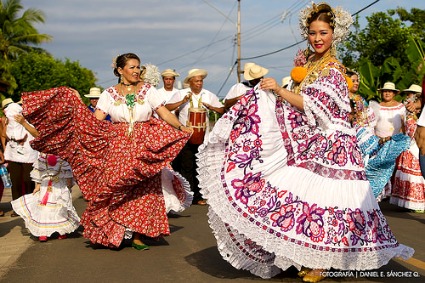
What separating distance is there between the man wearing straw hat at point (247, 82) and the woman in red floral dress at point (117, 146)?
3.14m

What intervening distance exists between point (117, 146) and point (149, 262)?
1.39 meters

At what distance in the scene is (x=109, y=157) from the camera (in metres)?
8.19

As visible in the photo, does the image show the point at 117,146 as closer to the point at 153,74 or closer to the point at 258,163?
the point at 258,163

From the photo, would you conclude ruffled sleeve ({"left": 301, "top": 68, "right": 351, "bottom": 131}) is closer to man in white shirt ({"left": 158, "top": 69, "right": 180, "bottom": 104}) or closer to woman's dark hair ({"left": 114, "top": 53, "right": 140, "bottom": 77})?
woman's dark hair ({"left": 114, "top": 53, "right": 140, "bottom": 77})

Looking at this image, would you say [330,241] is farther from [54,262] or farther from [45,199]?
[45,199]

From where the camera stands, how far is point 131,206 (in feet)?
27.0

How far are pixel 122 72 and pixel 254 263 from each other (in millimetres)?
3025

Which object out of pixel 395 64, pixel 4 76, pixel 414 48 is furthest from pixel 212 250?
pixel 4 76

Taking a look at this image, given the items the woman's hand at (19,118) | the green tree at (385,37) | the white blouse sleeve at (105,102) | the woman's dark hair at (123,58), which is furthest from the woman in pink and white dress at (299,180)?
the green tree at (385,37)

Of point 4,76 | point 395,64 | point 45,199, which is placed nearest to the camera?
point 45,199

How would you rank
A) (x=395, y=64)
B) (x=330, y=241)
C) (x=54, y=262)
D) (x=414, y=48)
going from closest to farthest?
(x=330, y=241) < (x=54, y=262) < (x=414, y=48) < (x=395, y=64)

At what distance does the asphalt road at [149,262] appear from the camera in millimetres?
6543

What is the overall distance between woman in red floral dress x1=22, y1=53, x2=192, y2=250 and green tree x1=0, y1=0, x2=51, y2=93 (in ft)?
144

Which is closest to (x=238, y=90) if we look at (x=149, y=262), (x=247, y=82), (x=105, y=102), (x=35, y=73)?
(x=247, y=82)
